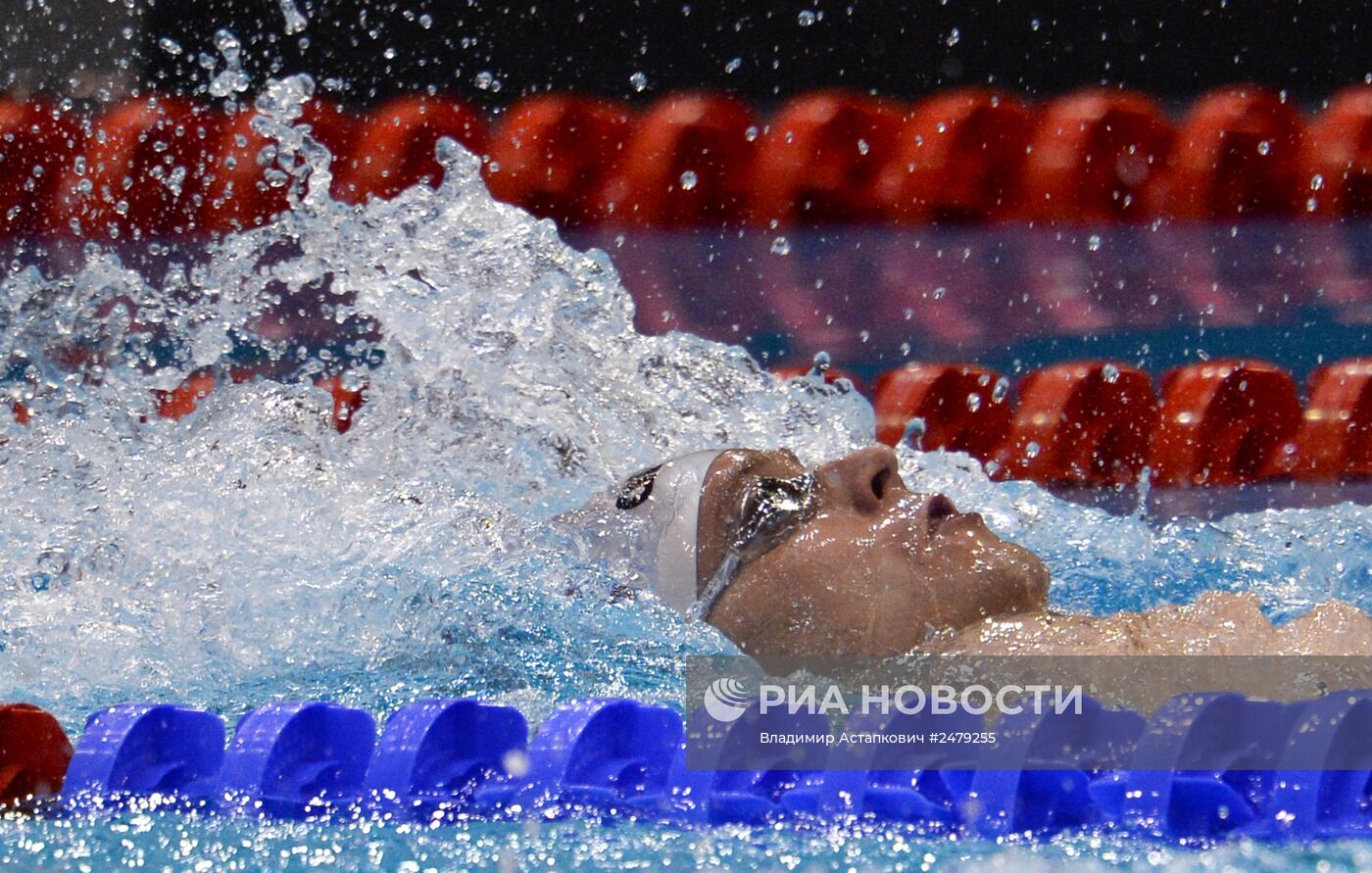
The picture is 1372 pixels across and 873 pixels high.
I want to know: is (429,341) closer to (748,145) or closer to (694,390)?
(694,390)

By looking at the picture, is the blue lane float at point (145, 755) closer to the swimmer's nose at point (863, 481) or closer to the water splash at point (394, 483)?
the water splash at point (394, 483)

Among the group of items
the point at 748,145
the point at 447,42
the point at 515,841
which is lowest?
the point at 515,841

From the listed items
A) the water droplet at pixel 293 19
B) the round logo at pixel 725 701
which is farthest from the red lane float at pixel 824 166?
the round logo at pixel 725 701

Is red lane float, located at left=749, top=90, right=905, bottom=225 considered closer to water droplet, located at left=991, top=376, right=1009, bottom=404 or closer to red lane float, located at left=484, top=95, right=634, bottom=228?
red lane float, located at left=484, top=95, right=634, bottom=228

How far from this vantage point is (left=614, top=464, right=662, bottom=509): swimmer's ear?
1.67 m

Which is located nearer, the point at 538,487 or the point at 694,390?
the point at 538,487

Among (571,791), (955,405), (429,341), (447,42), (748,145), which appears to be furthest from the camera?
(447,42)

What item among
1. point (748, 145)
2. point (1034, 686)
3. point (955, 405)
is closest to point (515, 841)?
point (1034, 686)

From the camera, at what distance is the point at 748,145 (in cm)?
415

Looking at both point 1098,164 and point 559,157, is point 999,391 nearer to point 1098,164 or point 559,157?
point 1098,164

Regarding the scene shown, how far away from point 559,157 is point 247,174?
36.2 inches

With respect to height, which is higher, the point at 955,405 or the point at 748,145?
the point at 748,145

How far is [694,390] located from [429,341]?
1.47 ft

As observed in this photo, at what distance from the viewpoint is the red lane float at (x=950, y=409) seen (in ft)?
11.4
